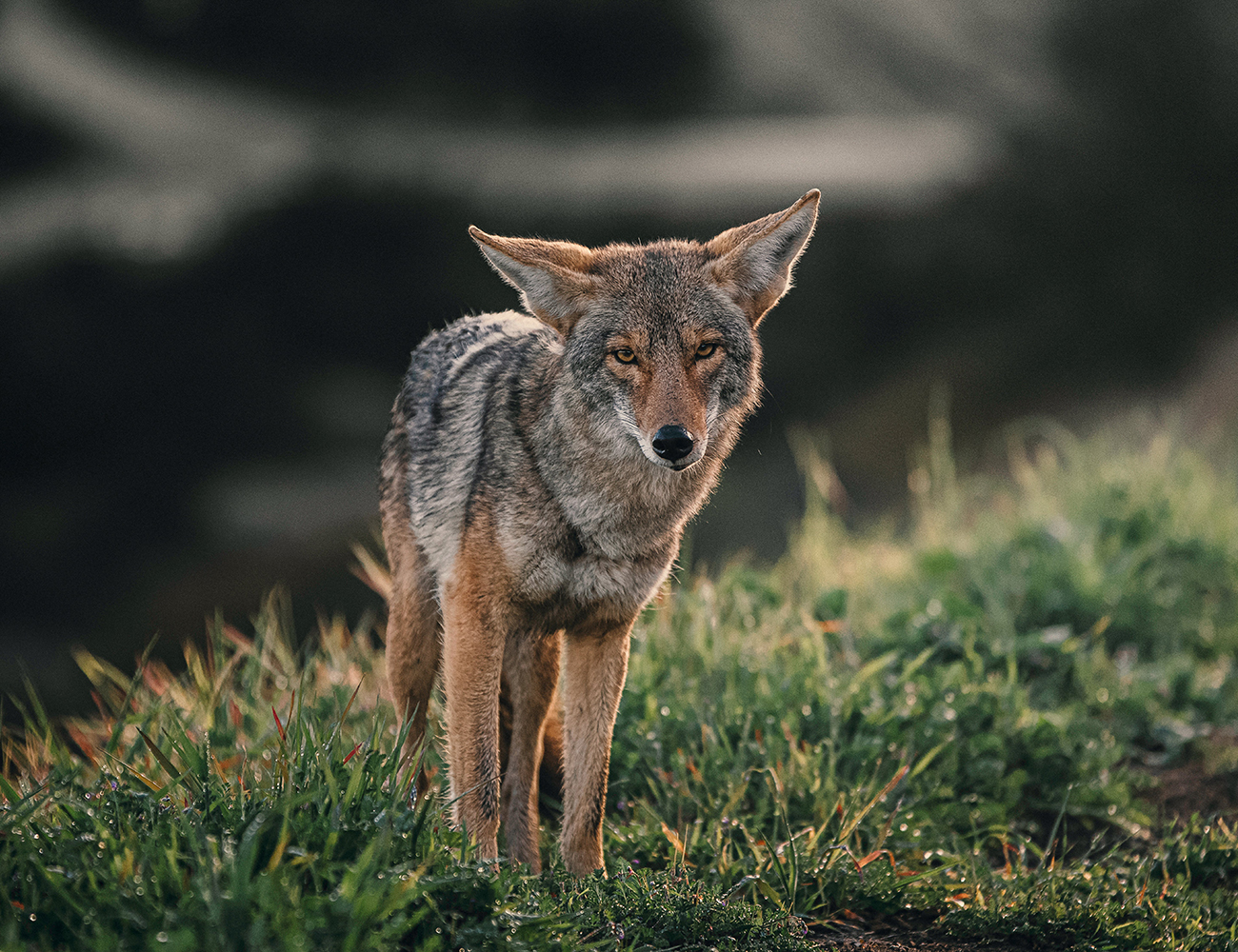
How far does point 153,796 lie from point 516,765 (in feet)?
5.12

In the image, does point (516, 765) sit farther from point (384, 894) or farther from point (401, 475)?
point (384, 894)

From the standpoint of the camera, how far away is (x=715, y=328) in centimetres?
386

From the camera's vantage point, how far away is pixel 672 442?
3510 millimetres

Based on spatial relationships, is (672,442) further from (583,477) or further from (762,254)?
(762,254)

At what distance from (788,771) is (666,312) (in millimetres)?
2042

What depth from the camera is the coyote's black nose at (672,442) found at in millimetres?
3508

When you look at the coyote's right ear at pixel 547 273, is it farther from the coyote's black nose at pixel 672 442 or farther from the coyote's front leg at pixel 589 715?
the coyote's front leg at pixel 589 715

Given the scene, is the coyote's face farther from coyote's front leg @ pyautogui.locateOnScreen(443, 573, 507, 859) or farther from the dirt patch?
the dirt patch

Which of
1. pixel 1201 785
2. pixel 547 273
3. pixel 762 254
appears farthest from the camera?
pixel 1201 785

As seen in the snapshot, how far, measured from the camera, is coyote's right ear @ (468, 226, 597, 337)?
12.5 feet

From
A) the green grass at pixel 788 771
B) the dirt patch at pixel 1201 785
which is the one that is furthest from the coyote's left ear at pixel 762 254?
the dirt patch at pixel 1201 785

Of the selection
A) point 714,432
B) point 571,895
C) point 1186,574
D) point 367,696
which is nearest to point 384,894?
point 571,895

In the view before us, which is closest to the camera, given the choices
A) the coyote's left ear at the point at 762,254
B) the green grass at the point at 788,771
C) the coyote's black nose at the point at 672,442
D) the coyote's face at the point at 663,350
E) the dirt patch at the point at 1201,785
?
the green grass at the point at 788,771

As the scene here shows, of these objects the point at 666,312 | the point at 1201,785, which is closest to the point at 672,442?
the point at 666,312
